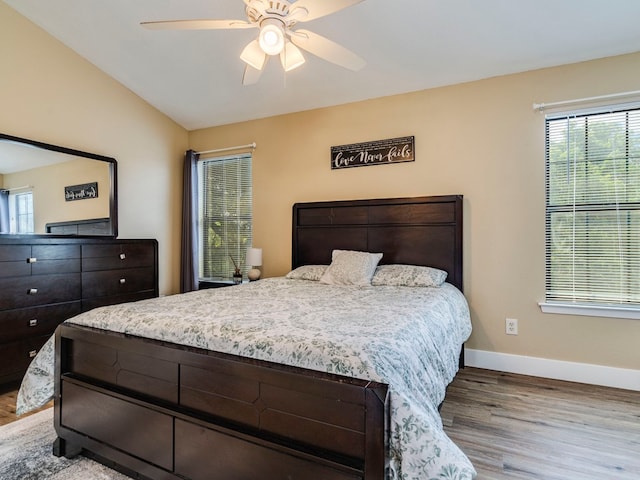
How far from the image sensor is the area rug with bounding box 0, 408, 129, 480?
175 centimetres

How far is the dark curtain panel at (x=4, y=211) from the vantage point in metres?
2.91

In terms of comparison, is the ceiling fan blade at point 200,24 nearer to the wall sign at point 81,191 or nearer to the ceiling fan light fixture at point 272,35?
the ceiling fan light fixture at point 272,35

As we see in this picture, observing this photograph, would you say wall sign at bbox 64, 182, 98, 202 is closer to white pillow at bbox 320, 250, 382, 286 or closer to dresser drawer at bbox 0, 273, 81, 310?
dresser drawer at bbox 0, 273, 81, 310

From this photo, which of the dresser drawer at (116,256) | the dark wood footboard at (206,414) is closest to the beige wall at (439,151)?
the dresser drawer at (116,256)

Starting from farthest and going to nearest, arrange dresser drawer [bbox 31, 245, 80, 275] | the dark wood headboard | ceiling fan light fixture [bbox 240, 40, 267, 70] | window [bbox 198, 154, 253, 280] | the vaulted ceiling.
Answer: window [bbox 198, 154, 253, 280]
the dark wood headboard
dresser drawer [bbox 31, 245, 80, 275]
the vaulted ceiling
ceiling fan light fixture [bbox 240, 40, 267, 70]

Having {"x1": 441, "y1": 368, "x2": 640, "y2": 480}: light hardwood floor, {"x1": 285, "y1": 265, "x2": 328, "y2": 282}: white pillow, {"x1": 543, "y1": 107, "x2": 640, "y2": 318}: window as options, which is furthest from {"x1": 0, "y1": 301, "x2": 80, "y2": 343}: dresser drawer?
{"x1": 543, "y1": 107, "x2": 640, "y2": 318}: window

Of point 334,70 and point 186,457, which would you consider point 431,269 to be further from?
point 186,457

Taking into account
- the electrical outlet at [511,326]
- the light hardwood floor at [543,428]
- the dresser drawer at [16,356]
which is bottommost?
the light hardwood floor at [543,428]

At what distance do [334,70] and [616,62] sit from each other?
2.21 meters

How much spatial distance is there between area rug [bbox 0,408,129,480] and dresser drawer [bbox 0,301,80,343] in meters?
0.86

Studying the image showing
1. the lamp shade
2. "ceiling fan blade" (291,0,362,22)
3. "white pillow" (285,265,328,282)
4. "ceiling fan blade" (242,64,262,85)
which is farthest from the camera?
the lamp shade

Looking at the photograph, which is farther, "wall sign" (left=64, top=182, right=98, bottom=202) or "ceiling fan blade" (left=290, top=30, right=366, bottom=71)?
"wall sign" (left=64, top=182, right=98, bottom=202)

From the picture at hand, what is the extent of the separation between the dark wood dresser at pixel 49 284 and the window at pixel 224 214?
3.14ft

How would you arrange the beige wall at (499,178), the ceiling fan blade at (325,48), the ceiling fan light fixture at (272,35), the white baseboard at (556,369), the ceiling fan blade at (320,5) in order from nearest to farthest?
the ceiling fan blade at (320,5), the ceiling fan light fixture at (272,35), the ceiling fan blade at (325,48), the white baseboard at (556,369), the beige wall at (499,178)
